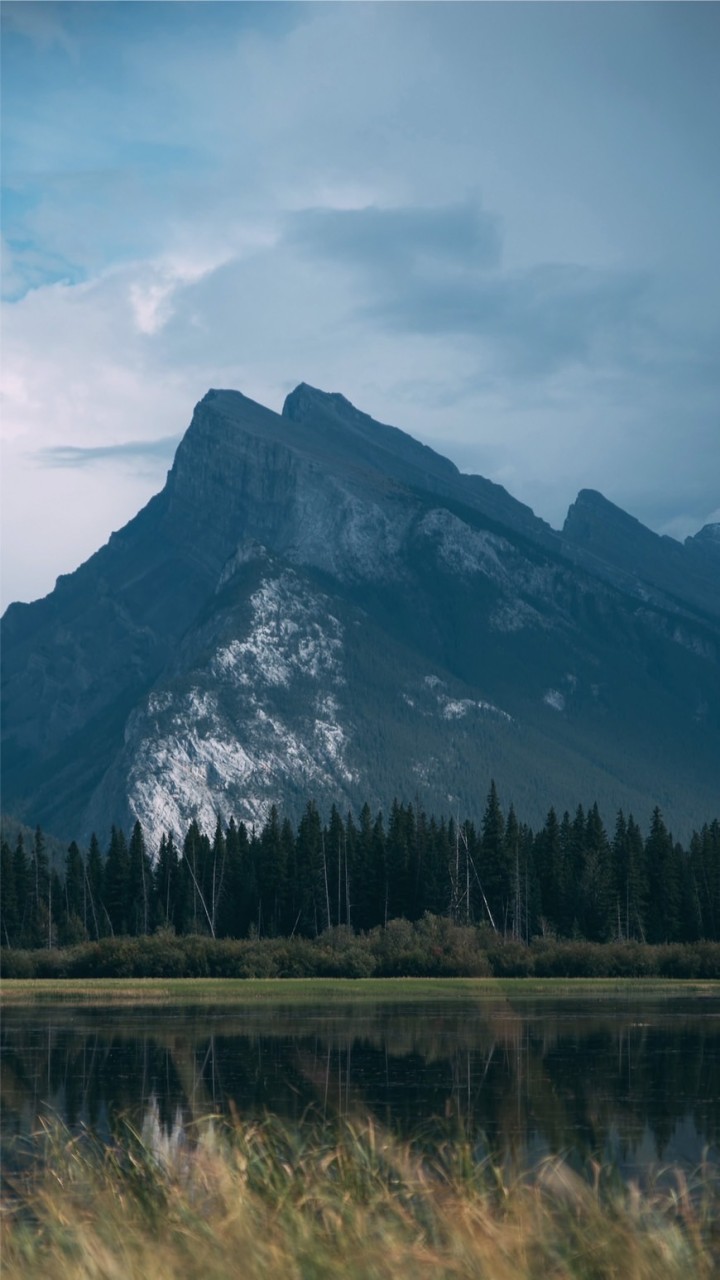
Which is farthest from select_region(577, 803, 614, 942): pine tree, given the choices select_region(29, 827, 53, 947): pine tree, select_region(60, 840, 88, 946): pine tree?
select_region(29, 827, 53, 947): pine tree

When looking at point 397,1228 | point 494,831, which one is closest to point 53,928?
point 494,831

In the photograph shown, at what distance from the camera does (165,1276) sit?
18625mm

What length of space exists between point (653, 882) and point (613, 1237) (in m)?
149

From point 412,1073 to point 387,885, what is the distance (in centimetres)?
11643

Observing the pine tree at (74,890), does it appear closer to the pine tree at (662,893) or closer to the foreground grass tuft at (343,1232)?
the pine tree at (662,893)

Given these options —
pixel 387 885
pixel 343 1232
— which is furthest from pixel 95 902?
pixel 343 1232

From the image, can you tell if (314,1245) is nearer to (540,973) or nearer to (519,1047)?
(519,1047)

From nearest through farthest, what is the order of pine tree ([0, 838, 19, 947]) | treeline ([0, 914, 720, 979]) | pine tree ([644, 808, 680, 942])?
treeline ([0, 914, 720, 979]) < pine tree ([644, 808, 680, 942]) < pine tree ([0, 838, 19, 947])

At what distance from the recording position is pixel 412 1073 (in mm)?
54656

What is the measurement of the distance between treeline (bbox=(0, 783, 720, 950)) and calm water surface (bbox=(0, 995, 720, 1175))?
70.9 metres

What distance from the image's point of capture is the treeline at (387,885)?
6393 inches

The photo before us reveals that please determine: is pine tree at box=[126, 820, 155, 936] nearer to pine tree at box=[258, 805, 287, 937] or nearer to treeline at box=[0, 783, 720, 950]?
treeline at box=[0, 783, 720, 950]

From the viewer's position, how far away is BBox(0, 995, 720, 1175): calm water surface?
3984cm

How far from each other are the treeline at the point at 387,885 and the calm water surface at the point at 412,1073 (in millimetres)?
70886
